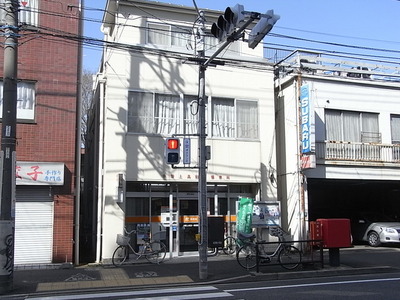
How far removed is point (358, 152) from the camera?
17766 mm

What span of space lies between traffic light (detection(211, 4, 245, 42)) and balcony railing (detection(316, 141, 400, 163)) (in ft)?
29.6

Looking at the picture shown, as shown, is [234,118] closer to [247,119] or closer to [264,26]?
[247,119]

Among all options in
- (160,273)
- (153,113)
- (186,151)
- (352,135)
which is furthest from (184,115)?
(352,135)

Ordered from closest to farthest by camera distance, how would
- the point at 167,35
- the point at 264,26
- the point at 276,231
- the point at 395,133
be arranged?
1. the point at 264,26
2. the point at 276,231
3. the point at 167,35
4. the point at 395,133

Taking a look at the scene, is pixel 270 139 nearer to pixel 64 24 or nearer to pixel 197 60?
pixel 197 60

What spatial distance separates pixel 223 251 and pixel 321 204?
10.8 metres

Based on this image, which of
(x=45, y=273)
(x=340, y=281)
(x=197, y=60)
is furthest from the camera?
(x=45, y=273)

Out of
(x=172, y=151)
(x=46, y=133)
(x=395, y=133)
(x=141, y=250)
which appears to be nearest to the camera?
(x=172, y=151)

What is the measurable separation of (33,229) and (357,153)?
42.1 ft

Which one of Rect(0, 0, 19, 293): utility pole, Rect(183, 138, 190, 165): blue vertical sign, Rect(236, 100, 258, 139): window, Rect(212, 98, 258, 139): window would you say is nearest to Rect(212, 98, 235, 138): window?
Rect(212, 98, 258, 139): window

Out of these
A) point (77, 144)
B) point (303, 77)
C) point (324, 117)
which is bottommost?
point (77, 144)

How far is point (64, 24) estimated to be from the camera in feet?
46.3

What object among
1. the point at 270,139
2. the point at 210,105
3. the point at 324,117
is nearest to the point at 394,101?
the point at 324,117

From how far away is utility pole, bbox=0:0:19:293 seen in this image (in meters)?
9.36
